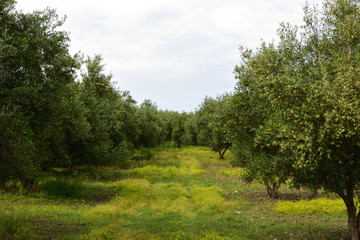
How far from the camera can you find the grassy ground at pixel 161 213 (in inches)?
529

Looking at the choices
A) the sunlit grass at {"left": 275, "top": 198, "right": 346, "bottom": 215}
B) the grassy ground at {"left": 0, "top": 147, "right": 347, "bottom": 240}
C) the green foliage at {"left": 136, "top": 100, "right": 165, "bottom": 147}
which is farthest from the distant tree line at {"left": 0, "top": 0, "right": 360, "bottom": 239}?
the green foliage at {"left": 136, "top": 100, "right": 165, "bottom": 147}

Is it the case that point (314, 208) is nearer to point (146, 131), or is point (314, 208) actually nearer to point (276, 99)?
point (276, 99)

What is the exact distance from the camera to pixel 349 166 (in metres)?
10.1

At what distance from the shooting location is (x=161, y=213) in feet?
61.8

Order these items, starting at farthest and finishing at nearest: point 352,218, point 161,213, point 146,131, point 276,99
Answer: point 146,131, point 161,213, point 352,218, point 276,99

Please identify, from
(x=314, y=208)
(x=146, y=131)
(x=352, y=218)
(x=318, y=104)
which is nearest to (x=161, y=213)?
(x=314, y=208)

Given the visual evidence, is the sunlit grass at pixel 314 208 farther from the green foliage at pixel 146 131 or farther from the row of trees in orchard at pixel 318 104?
the green foliage at pixel 146 131

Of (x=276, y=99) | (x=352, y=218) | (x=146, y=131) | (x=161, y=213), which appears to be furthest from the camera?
(x=146, y=131)

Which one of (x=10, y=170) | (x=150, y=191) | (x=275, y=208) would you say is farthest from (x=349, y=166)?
(x=150, y=191)

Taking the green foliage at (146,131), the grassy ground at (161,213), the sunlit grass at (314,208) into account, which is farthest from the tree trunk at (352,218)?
the green foliage at (146,131)

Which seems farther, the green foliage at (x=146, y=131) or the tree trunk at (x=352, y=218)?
the green foliage at (x=146, y=131)

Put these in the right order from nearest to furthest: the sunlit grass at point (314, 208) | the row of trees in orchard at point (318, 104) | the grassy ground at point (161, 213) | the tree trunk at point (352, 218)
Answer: the row of trees in orchard at point (318, 104) < the tree trunk at point (352, 218) < the grassy ground at point (161, 213) < the sunlit grass at point (314, 208)

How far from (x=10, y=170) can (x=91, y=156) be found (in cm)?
1705

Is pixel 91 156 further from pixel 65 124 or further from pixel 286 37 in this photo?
pixel 286 37
